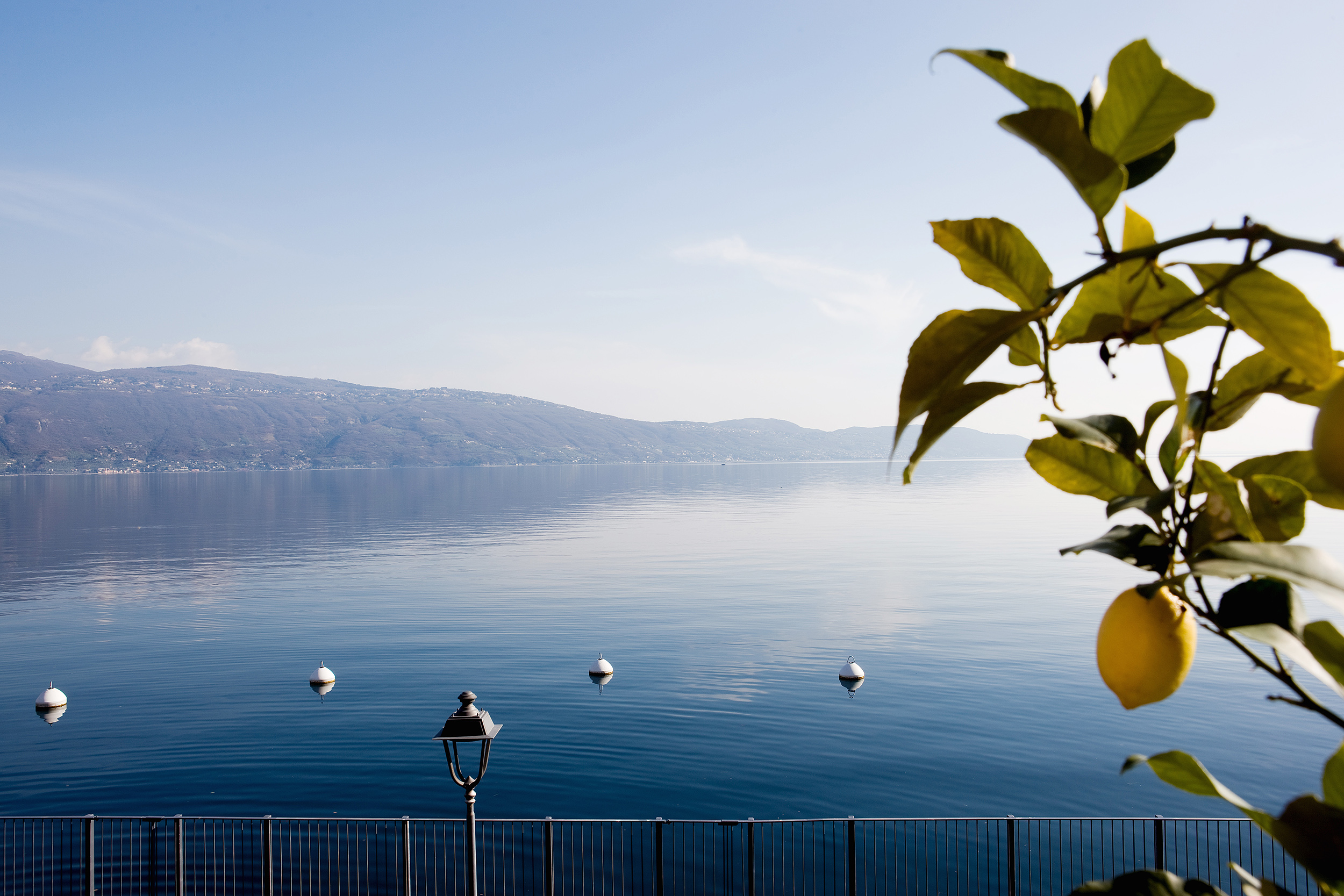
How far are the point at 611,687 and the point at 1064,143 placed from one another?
35.3m

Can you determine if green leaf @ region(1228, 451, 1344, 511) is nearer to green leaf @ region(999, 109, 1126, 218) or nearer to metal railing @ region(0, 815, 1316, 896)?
green leaf @ region(999, 109, 1126, 218)

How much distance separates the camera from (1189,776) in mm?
844

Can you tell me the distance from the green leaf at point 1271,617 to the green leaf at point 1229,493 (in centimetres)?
9

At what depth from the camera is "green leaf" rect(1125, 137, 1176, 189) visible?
0.74 meters

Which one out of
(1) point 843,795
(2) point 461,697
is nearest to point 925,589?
(1) point 843,795

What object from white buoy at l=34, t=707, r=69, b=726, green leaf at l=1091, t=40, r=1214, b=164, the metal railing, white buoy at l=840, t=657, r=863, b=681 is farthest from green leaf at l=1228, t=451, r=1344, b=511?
white buoy at l=34, t=707, r=69, b=726

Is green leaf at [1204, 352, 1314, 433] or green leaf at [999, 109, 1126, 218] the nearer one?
green leaf at [999, 109, 1126, 218]

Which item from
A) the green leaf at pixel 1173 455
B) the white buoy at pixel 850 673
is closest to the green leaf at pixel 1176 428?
the green leaf at pixel 1173 455

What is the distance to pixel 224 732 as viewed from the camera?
29.7 meters

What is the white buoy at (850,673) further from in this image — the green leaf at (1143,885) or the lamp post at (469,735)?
the green leaf at (1143,885)

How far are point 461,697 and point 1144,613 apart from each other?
1185cm

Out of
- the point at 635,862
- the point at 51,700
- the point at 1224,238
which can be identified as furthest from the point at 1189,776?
the point at 51,700

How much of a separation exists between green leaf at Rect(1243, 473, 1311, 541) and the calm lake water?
25.2m

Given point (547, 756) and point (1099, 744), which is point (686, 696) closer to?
point (547, 756)
